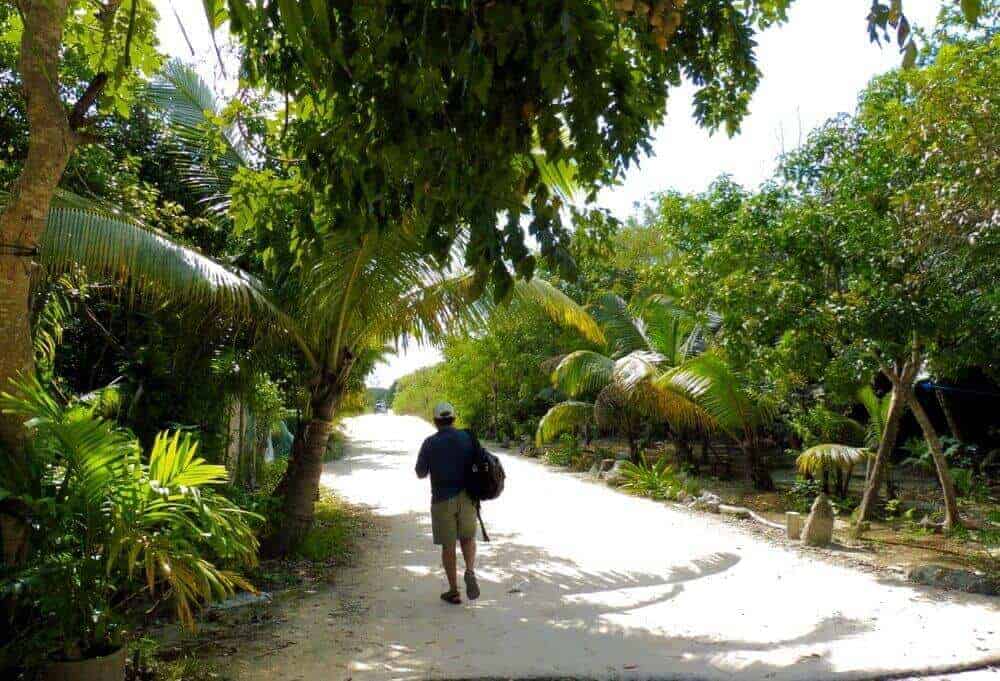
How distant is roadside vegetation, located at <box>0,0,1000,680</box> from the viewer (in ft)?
10.4

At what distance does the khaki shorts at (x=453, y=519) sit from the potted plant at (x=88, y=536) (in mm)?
2477

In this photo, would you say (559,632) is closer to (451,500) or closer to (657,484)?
(451,500)

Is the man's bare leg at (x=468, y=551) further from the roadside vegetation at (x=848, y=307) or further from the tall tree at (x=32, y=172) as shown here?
the tall tree at (x=32, y=172)

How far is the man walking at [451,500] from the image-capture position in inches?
241

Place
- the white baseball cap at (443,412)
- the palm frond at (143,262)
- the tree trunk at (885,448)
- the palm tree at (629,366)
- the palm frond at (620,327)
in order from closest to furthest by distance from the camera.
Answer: the palm frond at (143,262) < the white baseball cap at (443,412) < the tree trunk at (885,448) < the palm tree at (629,366) < the palm frond at (620,327)

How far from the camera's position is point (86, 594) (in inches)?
138

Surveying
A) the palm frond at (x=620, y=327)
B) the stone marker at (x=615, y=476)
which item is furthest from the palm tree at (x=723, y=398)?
the palm frond at (x=620, y=327)

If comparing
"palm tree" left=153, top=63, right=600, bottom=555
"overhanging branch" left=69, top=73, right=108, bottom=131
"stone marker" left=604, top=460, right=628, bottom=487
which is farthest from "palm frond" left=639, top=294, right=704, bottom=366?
"overhanging branch" left=69, top=73, right=108, bottom=131

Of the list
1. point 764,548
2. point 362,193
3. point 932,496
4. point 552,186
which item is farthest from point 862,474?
point 362,193

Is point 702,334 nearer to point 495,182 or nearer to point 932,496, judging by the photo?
point 932,496

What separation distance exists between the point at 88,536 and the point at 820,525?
7989 mm

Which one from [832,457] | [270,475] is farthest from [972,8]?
[270,475]

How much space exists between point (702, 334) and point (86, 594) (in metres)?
13.6

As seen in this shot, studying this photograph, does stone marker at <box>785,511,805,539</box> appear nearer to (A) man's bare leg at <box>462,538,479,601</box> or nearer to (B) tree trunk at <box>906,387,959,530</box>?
(B) tree trunk at <box>906,387,959,530</box>
